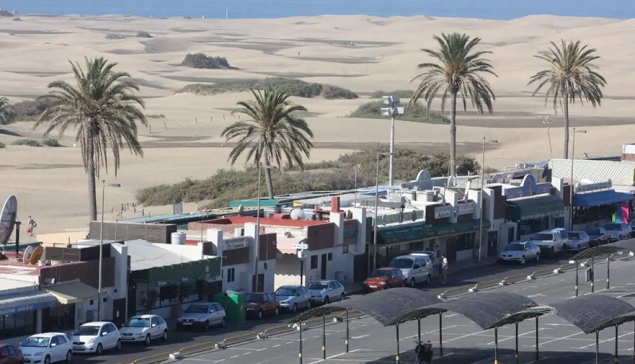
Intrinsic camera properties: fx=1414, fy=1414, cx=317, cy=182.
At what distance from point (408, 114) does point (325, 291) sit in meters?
96.0

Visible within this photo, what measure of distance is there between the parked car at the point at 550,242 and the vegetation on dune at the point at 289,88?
10029 centimetres

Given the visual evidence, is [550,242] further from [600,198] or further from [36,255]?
[36,255]

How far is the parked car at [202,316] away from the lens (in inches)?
1849

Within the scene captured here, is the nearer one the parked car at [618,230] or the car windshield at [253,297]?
the car windshield at [253,297]

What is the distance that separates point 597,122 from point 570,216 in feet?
201

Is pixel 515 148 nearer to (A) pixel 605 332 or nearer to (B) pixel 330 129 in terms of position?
(B) pixel 330 129

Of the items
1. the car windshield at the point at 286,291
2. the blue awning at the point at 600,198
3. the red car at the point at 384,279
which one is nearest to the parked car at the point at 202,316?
the car windshield at the point at 286,291

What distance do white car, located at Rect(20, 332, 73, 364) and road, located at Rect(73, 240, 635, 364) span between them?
88 centimetres

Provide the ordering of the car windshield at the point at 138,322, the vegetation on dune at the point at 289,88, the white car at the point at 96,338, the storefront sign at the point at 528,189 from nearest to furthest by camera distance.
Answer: the white car at the point at 96,338
the car windshield at the point at 138,322
the storefront sign at the point at 528,189
the vegetation on dune at the point at 289,88

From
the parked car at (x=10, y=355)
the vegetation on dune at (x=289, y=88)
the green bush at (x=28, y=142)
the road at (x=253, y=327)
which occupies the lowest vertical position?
the road at (x=253, y=327)

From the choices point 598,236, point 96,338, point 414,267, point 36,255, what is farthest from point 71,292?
point 598,236

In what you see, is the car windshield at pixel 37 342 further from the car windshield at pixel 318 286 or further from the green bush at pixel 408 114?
the green bush at pixel 408 114

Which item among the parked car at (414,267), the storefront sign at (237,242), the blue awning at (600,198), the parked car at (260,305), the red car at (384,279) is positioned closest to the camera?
the parked car at (260,305)

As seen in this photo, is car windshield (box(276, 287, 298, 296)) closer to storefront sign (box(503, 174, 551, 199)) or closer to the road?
the road
